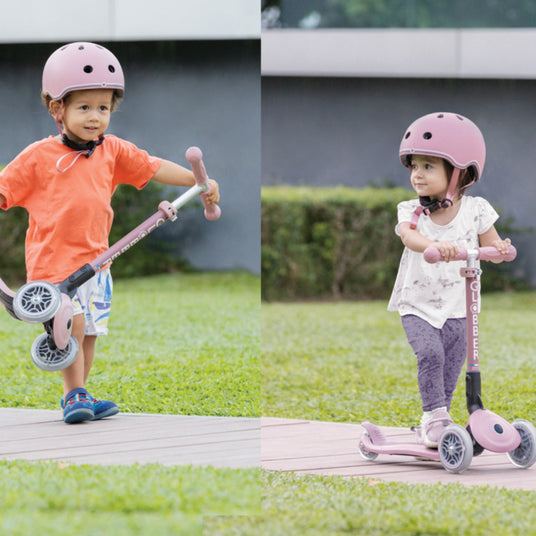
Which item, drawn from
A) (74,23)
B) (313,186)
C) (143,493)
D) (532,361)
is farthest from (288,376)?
(313,186)

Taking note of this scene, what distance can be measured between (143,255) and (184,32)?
106 inches

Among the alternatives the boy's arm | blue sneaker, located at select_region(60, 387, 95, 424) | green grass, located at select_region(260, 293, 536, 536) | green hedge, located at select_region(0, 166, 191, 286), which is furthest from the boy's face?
green hedge, located at select_region(0, 166, 191, 286)

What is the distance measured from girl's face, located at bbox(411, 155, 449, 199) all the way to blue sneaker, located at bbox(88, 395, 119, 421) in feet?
5.06

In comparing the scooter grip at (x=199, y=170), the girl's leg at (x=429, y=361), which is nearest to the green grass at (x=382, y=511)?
the girl's leg at (x=429, y=361)

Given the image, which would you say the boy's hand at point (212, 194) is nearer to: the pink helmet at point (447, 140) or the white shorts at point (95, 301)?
the white shorts at point (95, 301)

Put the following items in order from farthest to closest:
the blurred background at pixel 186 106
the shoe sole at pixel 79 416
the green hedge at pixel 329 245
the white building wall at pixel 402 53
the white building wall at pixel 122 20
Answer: the white building wall at pixel 402 53 → the green hedge at pixel 329 245 → the blurred background at pixel 186 106 → the white building wall at pixel 122 20 → the shoe sole at pixel 79 416

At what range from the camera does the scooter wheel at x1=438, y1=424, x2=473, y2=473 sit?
330 cm

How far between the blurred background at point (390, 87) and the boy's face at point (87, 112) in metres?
8.57

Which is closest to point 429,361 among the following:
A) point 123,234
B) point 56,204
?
point 56,204

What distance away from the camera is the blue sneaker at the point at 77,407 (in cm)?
391

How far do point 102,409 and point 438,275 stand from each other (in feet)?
4.86

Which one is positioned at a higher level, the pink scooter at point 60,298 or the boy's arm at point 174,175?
the boy's arm at point 174,175

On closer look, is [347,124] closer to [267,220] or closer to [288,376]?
[267,220]

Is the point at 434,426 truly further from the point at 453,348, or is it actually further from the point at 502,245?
the point at 502,245
